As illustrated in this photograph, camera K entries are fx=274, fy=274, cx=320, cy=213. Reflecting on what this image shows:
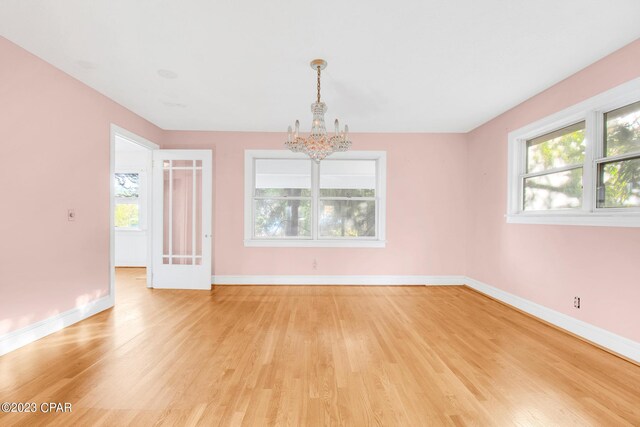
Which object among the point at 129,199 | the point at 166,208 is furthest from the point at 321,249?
the point at 129,199

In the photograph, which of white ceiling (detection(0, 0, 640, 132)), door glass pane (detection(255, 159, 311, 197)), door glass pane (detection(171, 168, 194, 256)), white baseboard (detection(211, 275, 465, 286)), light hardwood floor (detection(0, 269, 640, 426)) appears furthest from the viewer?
door glass pane (detection(255, 159, 311, 197))

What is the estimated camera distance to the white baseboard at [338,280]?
4.64 meters

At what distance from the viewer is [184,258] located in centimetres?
450

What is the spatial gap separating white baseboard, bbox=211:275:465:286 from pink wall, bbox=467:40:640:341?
23.1 inches

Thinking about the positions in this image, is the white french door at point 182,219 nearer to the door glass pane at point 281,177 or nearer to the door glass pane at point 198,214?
the door glass pane at point 198,214

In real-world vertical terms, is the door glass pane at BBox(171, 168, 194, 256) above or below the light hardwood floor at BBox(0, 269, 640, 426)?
above

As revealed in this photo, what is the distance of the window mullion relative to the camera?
2666 millimetres

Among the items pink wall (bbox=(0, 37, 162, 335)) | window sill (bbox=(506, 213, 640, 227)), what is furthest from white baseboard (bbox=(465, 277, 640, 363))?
pink wall (bbox=(0, 37, 162, 335))

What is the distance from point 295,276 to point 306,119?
8.37 feet

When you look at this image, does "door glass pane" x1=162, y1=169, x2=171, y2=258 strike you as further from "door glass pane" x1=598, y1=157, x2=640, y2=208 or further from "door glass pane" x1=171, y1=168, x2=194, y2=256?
"door glass pane" x1=598, y1=157, x2=640, y2=208

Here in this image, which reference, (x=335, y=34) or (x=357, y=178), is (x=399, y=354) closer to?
(x=335, y=34)

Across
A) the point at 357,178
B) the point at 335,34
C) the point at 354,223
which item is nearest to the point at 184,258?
the point at 354,223

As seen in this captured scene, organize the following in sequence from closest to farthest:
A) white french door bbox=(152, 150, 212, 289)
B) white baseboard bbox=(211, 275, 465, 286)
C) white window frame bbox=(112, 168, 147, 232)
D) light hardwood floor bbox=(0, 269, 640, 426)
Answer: light hardwood floor bbox=(0, 269, 640, 426) < white french door bbox=(152, 150, 212, 289) < white baseboard bbox=(211, 275, 465, 286) < white window frame bbox=(112, 168, 147, 232)

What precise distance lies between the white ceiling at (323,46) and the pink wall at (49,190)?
293mm
